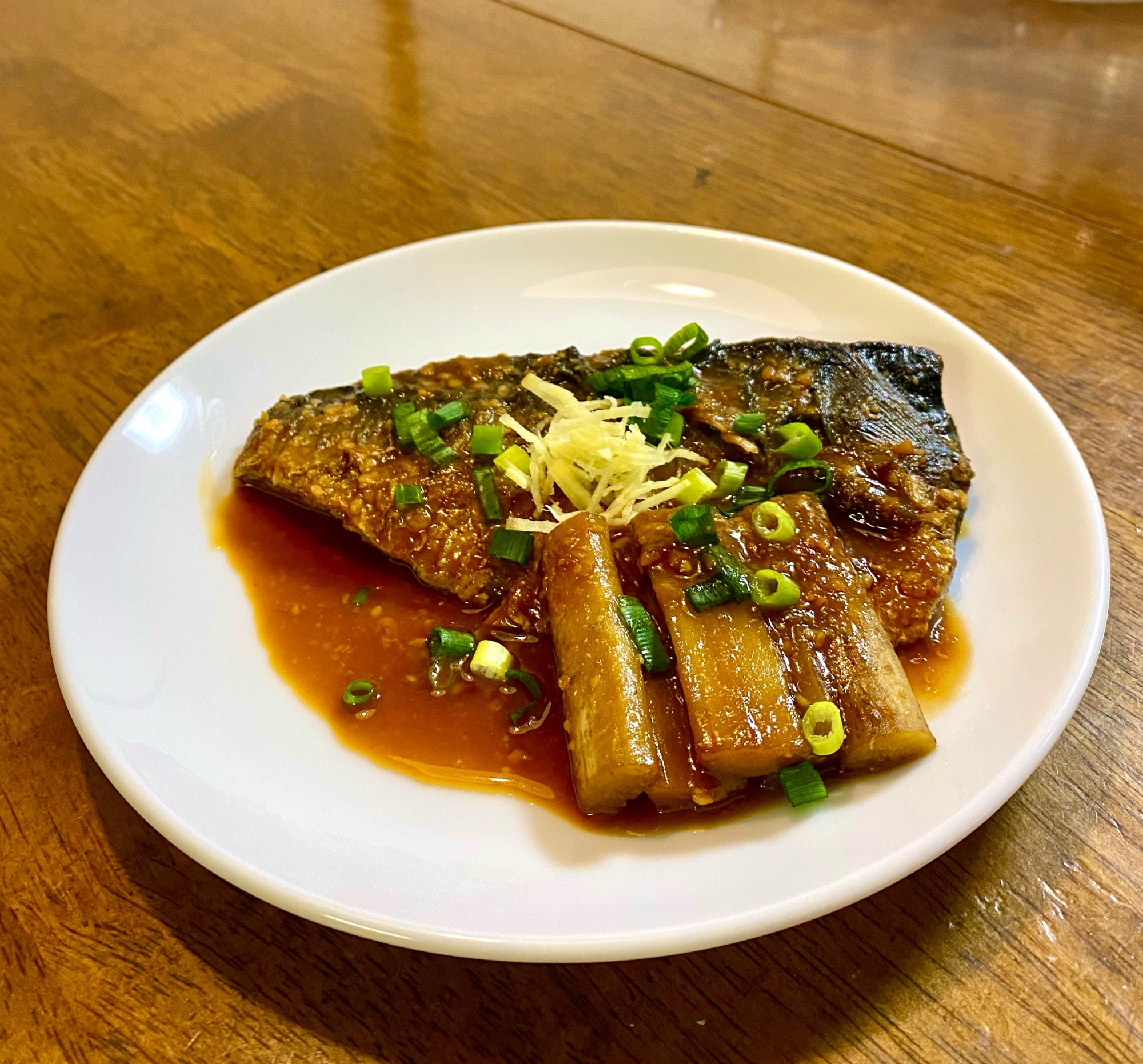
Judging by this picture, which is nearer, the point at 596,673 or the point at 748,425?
the point at 596,673

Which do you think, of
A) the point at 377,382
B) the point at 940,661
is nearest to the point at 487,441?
the point at 377,382

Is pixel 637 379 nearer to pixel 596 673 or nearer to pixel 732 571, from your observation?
pixel 732 571

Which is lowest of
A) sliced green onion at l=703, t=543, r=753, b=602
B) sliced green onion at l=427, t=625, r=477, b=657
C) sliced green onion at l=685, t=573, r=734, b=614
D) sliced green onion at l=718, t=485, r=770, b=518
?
sliced green onion at l=427, t=625, r=477, b=657

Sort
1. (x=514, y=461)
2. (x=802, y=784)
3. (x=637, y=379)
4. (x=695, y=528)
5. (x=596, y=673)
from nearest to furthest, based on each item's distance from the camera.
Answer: (x=802, y=784), (x=596, y=673), (x=695, y=528), (x=514, y=461), (x=637, y=379)

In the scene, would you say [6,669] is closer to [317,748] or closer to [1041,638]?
[317,748]

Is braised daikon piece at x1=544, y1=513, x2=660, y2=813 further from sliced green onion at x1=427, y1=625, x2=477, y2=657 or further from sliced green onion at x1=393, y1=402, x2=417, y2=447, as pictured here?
sliced green onion at x1=393, y1=402, x2=417, y2=447

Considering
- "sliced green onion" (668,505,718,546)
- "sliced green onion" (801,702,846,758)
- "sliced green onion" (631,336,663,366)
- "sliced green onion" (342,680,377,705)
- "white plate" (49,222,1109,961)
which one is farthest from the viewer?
"sliced green onion" (631,336,663,366)

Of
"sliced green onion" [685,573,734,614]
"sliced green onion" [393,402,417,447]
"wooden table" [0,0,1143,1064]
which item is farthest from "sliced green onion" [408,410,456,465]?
"wooden table" [0,0,1143,1064]

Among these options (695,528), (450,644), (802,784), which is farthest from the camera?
(450,644)

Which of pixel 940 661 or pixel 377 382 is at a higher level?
pixel 377 382
